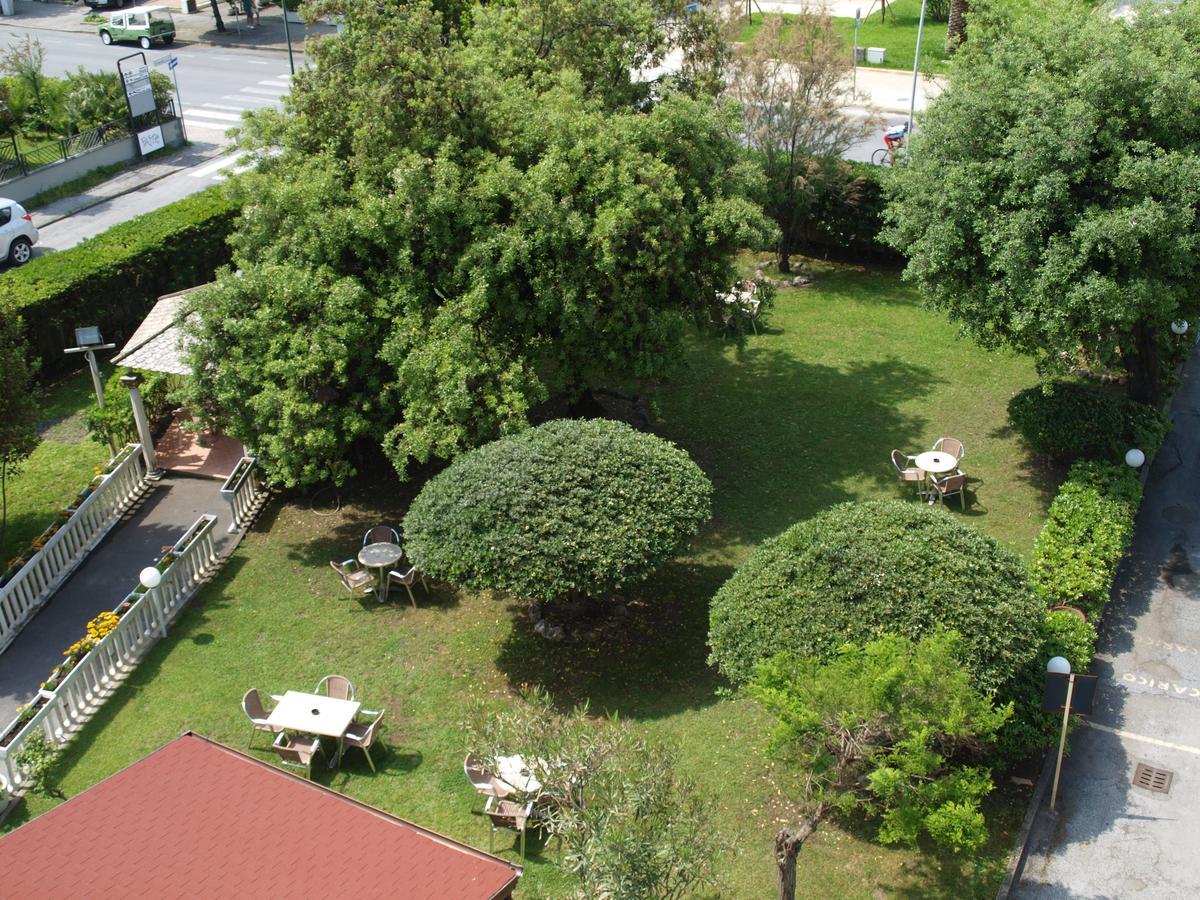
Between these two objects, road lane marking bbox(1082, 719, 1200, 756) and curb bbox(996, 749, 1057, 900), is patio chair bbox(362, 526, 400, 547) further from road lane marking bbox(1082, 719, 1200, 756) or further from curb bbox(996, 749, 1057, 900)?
road lane marking bbox(1082, 719, 1200, 756)

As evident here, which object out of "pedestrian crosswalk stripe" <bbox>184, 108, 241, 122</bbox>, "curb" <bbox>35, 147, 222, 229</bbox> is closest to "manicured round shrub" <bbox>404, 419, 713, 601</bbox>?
"curb" <bbox>35, 147, 222, 229</bbox>

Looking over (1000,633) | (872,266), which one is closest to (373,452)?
(1000,633)

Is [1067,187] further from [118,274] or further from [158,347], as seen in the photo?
[118,274]

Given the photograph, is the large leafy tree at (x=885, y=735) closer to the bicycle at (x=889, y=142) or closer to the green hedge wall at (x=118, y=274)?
the green hedge wall at (x=118, y=274)

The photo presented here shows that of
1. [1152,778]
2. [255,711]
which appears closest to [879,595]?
[1152,778]

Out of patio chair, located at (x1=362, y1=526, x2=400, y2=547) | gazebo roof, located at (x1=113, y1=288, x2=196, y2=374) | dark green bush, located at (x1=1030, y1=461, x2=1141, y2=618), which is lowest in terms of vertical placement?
patio chair, located at (x1=362, y1=526, x2=400, y2=547)
